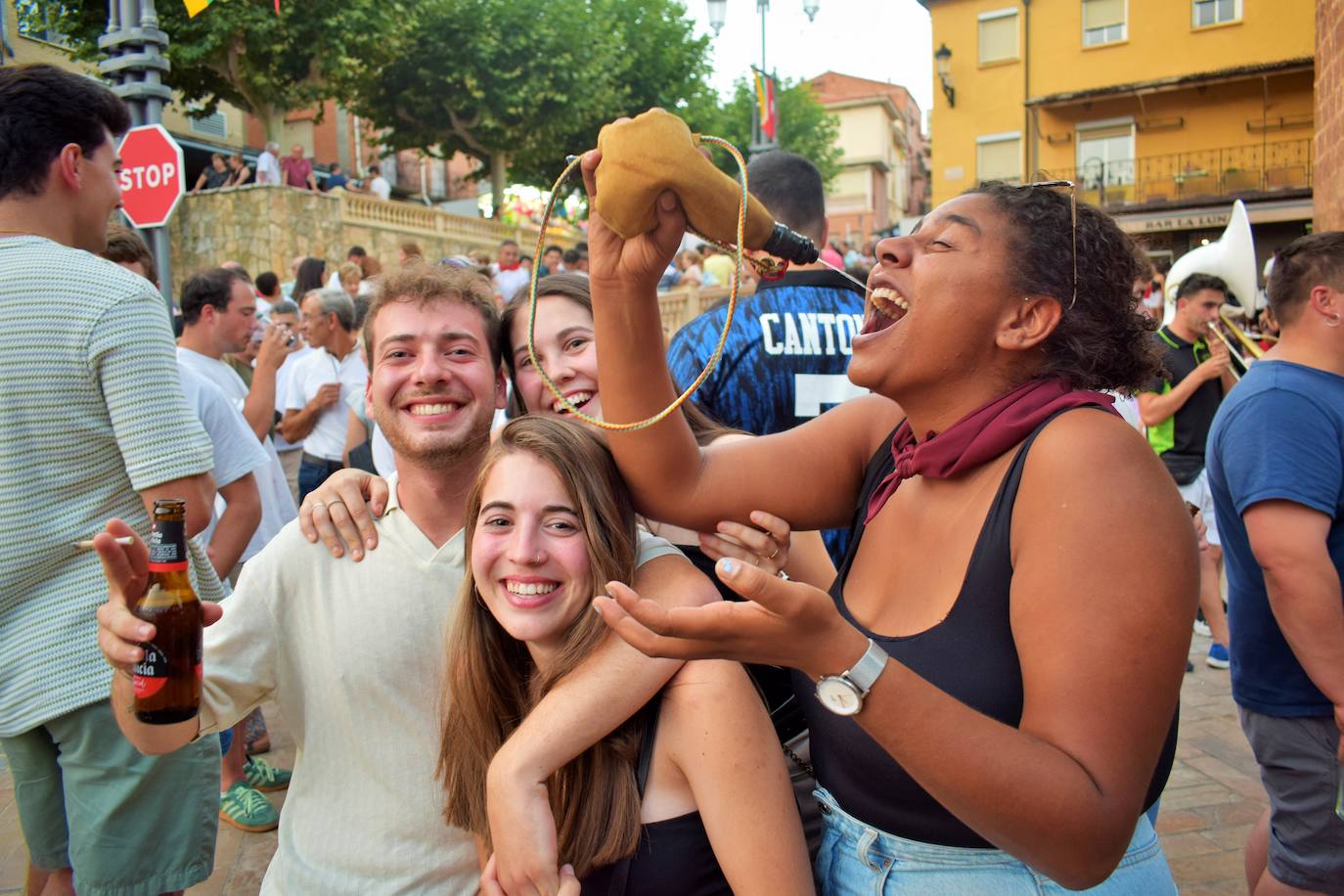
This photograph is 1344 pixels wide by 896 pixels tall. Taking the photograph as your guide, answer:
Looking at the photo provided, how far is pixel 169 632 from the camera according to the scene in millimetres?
1881

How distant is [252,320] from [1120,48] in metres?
28.7

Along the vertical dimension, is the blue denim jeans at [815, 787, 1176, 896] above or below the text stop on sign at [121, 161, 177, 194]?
below

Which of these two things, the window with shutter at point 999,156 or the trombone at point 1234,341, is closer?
the trombone at point 1234,341

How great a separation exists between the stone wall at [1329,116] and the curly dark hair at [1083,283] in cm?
460

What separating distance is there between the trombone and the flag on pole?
10556 mm

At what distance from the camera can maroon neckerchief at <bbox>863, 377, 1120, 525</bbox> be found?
1.50m

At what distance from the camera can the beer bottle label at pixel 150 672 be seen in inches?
71.8

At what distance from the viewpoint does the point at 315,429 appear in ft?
20.6

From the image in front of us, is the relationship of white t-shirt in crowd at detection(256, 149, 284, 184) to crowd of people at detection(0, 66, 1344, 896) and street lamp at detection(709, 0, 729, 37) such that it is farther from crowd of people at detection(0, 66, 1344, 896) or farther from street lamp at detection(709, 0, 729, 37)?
crowd of people at detection(0, 66, 1344, 896)

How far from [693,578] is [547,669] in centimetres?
33

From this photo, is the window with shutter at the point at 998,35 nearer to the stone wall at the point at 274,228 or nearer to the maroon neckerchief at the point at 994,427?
the stone wall at the point at 274,228

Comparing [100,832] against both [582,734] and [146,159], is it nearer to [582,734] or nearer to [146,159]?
[582,734]

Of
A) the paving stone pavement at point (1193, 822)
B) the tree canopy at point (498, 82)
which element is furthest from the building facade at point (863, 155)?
the paving stone pavement at point (1193, 822)

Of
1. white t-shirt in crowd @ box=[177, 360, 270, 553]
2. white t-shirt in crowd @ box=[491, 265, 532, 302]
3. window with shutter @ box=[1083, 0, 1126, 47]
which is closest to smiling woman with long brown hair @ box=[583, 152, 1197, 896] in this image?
white t-shirt in crowd @ box=[177, 360, 270, 553]
